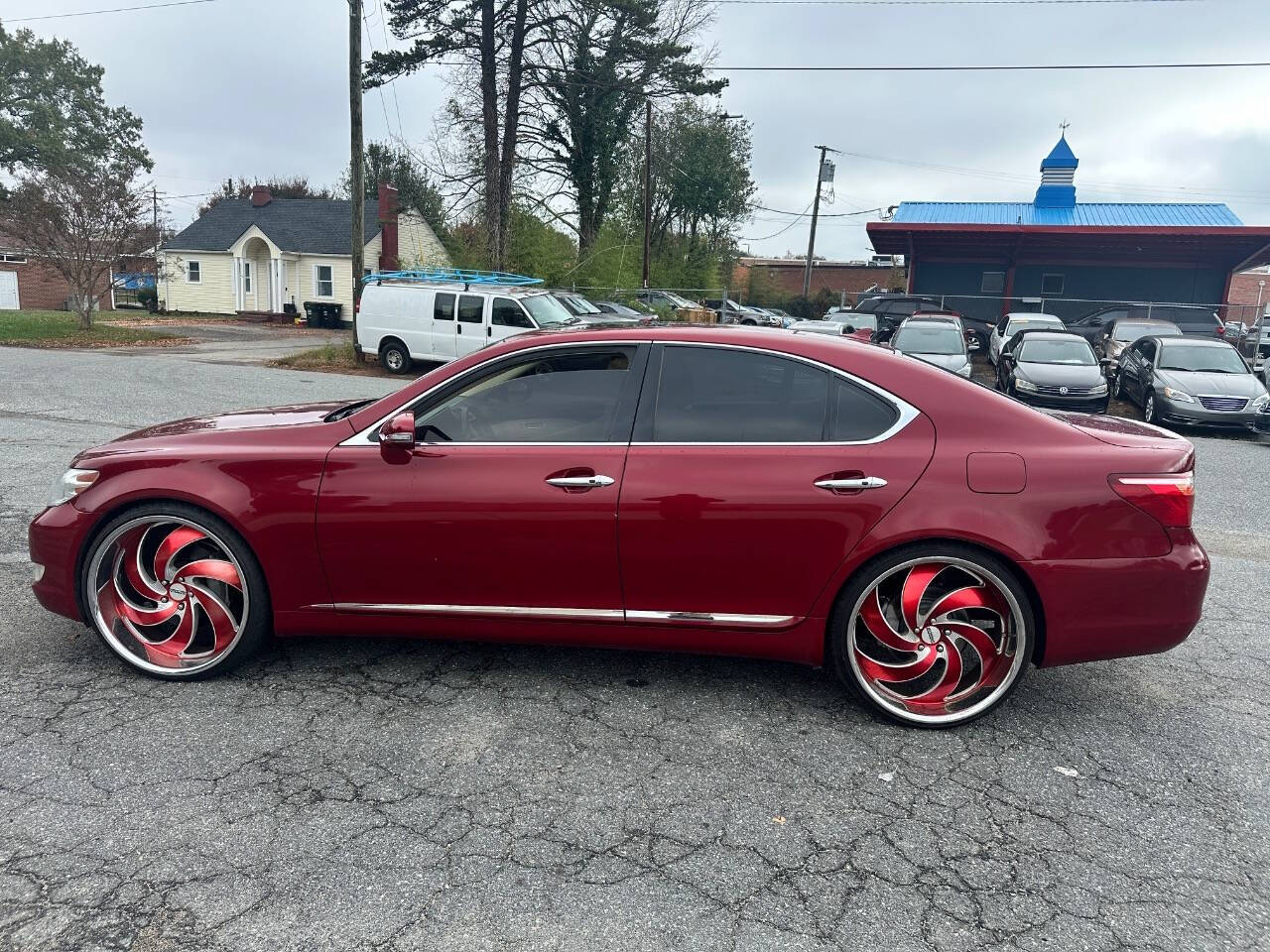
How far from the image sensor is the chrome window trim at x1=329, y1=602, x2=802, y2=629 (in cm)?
357

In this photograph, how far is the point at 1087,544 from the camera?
3.41 m

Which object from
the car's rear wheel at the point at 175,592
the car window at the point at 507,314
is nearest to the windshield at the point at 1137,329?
the car window at the point at 507,314

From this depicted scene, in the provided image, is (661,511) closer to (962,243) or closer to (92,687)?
(92,687)

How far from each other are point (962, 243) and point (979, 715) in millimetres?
30956

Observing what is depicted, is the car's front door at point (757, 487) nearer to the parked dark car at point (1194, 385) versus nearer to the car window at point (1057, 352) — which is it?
the parked dark car at point (1194, 385)

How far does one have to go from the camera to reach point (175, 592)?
3857 mm

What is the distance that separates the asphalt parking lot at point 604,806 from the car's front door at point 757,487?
54cm

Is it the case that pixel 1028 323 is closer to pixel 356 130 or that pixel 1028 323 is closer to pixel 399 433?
pixel 356 130

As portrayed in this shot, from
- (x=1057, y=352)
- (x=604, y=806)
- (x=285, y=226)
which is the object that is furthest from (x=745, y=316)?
(x=604, y=806)

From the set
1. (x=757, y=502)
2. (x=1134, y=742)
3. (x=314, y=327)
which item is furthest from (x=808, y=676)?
(x=314, y=327)

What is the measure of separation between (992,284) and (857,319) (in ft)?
32.1

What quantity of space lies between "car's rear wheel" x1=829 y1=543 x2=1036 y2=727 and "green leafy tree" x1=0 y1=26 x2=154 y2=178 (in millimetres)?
49438

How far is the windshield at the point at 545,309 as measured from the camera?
17797 mm

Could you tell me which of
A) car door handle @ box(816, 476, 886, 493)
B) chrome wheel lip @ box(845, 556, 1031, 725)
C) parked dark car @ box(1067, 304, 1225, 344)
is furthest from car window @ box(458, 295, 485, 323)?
parked dark car @ box(1067, 304, 1225, 344)
